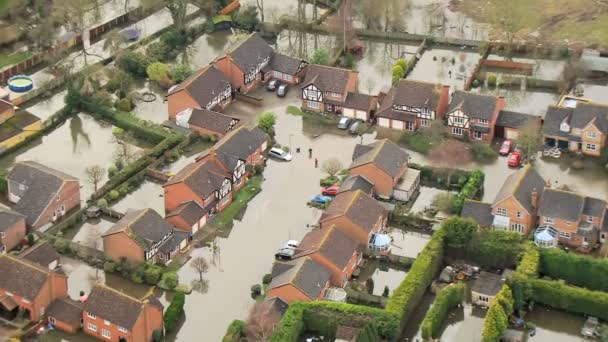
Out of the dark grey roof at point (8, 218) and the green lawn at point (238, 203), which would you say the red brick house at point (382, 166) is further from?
the dark grey roof at point (8, 218)

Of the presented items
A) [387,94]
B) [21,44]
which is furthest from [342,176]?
[21,44]

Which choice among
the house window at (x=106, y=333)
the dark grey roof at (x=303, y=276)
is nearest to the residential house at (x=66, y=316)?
the house window at (x=106, y=333)

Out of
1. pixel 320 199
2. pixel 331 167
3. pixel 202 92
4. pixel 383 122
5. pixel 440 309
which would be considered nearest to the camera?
pixel 440 309

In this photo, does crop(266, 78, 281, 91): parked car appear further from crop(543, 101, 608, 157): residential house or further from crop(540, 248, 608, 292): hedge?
crop(540, 248, 608, 292): hedge

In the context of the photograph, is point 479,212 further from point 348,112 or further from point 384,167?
point 348,112

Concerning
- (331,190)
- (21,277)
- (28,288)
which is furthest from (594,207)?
(21,277)
